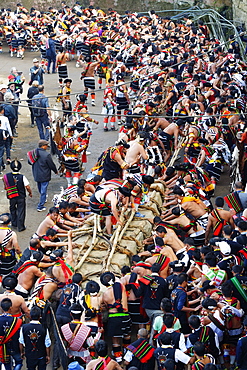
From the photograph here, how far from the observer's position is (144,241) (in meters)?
9.02

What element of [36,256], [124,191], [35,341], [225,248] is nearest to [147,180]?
[124,191]

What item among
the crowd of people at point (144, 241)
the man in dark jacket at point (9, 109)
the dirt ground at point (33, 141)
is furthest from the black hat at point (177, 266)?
the man in dark jacket at point (9, 109)

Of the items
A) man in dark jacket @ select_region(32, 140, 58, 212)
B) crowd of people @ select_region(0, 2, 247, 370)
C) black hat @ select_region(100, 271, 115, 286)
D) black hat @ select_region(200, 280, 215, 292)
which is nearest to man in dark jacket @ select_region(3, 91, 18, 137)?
crowd of people @ select_region(0, 2, 247, 370)

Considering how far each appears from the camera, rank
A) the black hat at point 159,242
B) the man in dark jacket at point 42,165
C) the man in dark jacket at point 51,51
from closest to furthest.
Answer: the black hat at point 159,242 < the man in dark jacket at point 42,165 < the man in dark jacket at point 51,51

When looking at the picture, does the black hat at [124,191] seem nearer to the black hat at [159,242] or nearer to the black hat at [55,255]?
the black hat at [159,242]

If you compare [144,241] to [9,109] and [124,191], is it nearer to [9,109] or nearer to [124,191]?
[124,191]

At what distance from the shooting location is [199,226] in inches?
365

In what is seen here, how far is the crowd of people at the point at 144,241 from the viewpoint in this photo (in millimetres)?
6855

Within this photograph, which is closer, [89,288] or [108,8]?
[89,288]

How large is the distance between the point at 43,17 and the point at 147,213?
53.0 feet

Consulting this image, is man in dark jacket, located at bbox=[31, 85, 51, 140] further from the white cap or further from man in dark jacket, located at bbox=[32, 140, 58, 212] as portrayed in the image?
the white cap

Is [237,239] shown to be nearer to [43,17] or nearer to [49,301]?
[49,301]

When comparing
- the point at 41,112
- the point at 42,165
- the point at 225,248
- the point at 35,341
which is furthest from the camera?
the point at 41,112

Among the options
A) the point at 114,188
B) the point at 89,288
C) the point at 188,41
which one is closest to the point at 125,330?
the point at 89,288
